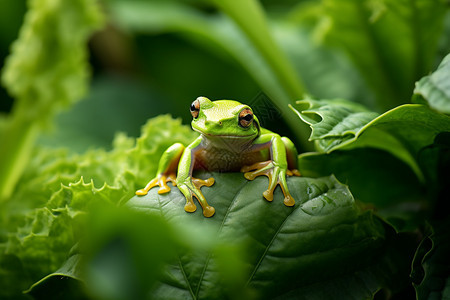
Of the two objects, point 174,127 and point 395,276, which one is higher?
point 174,127

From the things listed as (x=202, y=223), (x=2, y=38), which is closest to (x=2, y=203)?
(x=202, y=223)

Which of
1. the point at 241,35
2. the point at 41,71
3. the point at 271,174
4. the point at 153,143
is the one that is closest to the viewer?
the point at 271,174

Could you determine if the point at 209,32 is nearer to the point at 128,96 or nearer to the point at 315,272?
the point at 128,96

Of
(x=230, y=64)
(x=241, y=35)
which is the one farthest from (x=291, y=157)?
(x=230, y=64)

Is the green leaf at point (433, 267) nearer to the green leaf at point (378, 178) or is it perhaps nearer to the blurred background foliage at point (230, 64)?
the green leaf at point (378, 178)

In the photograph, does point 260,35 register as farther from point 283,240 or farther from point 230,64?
point 230,64

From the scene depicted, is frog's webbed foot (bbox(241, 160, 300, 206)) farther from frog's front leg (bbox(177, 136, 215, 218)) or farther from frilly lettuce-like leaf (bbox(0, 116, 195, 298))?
frilly lettuce-like leaf (bbox(0, 116, 195, 298))

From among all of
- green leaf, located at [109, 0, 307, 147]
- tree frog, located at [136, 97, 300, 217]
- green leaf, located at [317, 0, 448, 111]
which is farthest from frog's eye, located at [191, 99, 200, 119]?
green leaf, located at [317, 0, 448, 111]
